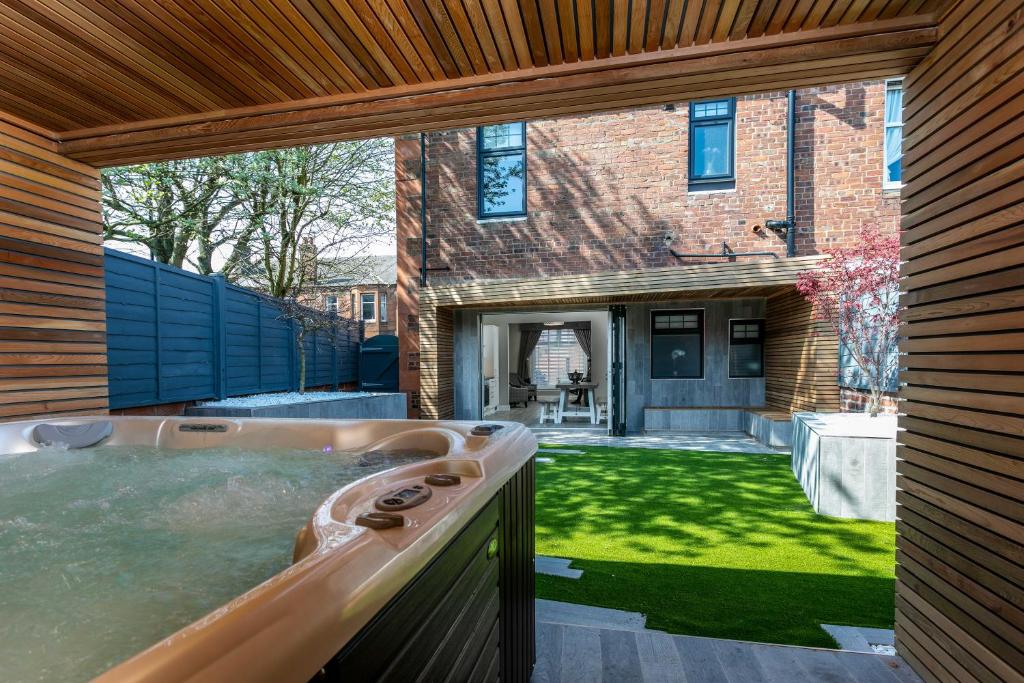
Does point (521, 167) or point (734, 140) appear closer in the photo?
point (734, 140)

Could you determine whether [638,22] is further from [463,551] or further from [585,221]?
[585,221]

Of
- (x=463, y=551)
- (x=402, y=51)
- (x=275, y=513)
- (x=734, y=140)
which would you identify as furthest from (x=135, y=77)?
(x=734, y=140)

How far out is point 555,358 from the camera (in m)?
14.8

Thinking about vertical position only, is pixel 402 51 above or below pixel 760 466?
above

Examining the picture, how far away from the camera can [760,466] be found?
461 centimetres

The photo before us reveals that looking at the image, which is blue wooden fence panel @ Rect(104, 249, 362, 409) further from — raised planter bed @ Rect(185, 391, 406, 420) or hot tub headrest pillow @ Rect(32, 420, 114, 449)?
hot tub headrest pillow @ Rect(32, 420, 114, 449)

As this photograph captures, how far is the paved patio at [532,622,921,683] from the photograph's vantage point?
1.62 metres

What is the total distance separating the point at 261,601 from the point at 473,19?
1.82 meters

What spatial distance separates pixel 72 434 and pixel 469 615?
2581 mm

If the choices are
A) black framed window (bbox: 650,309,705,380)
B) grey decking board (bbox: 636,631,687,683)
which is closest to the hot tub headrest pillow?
grey decking board (bbox: 636,631,687,683)

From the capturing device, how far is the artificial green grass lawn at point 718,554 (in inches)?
78.6

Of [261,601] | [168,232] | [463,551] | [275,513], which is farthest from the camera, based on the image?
[168,232]

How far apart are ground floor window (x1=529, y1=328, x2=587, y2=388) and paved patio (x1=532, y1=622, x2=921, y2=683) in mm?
12466

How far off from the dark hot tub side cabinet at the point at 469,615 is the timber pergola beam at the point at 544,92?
1514 mm
